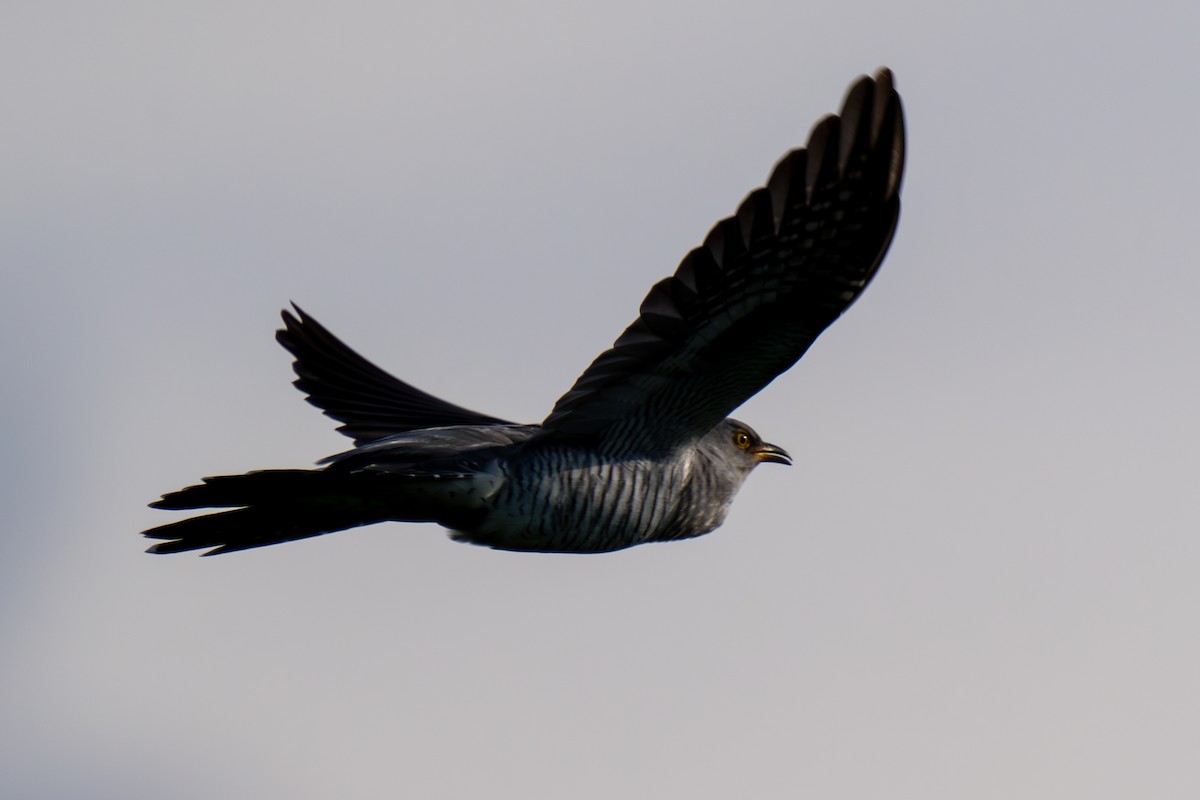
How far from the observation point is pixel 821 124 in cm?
755

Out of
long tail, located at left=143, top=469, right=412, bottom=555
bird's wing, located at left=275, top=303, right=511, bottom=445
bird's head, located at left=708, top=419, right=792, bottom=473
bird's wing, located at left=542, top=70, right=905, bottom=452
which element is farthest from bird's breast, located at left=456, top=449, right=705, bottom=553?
bird's wing, located at left=275, top=303, right=511, bottom=445

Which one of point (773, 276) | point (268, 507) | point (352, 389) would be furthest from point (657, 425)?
point (352, 389)

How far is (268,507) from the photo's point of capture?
858cm

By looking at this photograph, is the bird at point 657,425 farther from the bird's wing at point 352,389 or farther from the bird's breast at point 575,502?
the bird's wing at point 352,389

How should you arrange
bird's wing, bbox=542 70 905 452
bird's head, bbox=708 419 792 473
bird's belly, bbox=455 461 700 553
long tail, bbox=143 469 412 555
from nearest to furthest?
bird's wing, bbox=542 70 905 452, long tail, bbox=143 469 412 555, bird's belly, bbox=455 461 700 553, bird's head, bbox=708 419 792 473

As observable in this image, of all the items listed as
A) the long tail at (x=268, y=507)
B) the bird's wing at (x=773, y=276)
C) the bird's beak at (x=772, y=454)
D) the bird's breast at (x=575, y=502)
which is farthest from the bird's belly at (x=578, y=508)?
the bird's beak at (x=772, y=454)

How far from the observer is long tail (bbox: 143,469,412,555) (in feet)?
27.2

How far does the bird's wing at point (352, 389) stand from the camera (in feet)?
34.4

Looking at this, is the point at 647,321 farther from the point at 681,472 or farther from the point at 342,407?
the point at 342,407

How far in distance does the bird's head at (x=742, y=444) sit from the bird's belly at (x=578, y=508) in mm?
971

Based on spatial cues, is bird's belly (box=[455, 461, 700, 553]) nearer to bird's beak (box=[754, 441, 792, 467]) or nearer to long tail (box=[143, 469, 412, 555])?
long tail (box=[143, 469, 412, 555])

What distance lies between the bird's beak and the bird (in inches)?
12.8

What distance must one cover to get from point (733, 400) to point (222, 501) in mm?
2343

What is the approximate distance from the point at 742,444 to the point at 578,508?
1.70 meters
